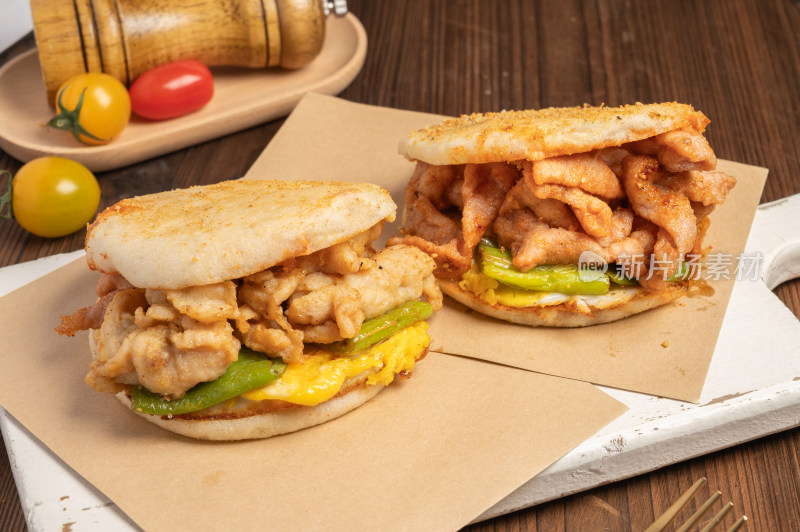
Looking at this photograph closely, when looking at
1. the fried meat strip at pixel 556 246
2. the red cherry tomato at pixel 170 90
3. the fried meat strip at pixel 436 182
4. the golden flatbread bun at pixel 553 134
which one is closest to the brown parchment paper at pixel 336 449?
the fried meat strip at pixel 556 246

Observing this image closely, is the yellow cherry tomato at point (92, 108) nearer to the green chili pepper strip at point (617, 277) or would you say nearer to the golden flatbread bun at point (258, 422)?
the golden flatbread bun at point (258, 422)

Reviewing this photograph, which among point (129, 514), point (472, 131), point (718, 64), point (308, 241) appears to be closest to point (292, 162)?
point (472, 131)

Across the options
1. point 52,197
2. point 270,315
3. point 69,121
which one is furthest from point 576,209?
point 69,121

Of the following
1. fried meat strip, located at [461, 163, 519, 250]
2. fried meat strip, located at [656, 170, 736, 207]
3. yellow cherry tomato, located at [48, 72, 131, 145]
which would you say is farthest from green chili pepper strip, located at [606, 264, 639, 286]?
yellow cherry tomato, located at [48, 72, 131, 145]

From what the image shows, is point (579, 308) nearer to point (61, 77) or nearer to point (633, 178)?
point (633, 178)

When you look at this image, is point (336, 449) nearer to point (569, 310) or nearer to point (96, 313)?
point (96, 313)
